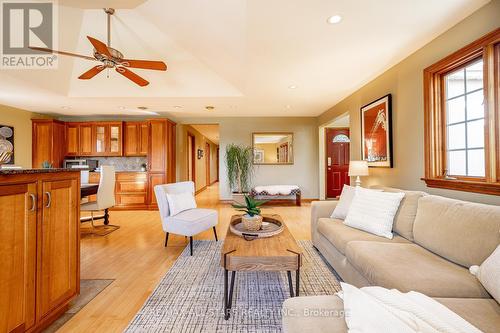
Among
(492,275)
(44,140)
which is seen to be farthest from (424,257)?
(44,140)

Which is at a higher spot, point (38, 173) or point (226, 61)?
point (226, 61)

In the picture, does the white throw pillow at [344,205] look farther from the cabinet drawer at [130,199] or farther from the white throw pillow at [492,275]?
the cabinet drawer at [130,199]

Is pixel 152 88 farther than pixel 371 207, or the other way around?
pixel 152 88

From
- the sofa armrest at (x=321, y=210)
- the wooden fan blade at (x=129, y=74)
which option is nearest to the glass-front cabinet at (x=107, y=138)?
the wooden fan blade at (x=129, y=74)

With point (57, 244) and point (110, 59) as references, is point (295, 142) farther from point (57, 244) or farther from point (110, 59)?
point (57, 244)

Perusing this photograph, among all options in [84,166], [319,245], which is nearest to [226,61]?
[319,245]

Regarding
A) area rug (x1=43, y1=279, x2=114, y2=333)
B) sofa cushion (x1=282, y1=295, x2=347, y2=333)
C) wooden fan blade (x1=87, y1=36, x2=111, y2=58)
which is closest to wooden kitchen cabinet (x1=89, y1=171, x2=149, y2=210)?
area rug (x1=43, y1=279, x2=114, y2=333)

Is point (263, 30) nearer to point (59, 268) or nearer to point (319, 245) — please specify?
point (319, 245)

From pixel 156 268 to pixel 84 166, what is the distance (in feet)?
14.2

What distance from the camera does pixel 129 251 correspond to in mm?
2764

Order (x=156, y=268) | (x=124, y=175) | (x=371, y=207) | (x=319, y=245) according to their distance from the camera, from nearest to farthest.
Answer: (x=371, y=207), (x=156, y=268), (x=319, y=245), (x=124, y=175)

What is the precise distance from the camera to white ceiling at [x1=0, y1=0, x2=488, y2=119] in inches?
74.2

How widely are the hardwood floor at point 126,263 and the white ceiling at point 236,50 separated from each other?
7.99 ft

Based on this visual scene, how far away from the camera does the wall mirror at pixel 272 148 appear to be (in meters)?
5.93
